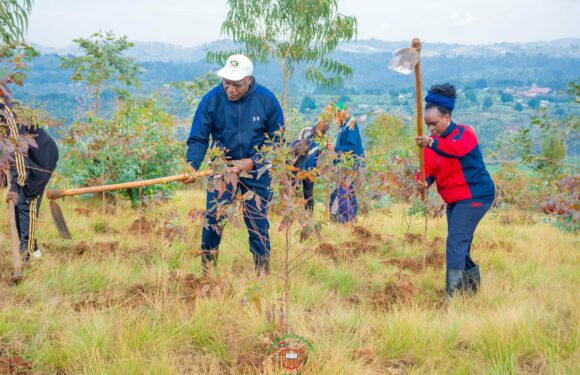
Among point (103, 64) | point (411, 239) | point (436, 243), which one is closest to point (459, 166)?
point (436, 243)

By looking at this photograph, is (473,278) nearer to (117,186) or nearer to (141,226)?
(117,186)

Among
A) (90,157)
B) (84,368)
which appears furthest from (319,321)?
(90,157)

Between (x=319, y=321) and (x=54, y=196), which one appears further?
(x=54, y=196)

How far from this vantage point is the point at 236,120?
15.1 ft

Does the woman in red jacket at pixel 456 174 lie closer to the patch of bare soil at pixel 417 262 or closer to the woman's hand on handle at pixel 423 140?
the woman's hand on handle at pixel 423 140

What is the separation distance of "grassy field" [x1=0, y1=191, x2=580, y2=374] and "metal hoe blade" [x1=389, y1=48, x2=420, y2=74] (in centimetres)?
152

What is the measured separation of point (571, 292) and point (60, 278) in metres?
3.91

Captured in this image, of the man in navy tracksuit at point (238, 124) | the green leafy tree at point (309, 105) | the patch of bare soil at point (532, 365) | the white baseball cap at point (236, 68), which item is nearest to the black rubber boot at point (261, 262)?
the man in navy tracksuit at point (238, 124)

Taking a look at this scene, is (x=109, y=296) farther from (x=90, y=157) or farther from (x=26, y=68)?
(x=90, y=157)

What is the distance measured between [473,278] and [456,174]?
0.88 metres

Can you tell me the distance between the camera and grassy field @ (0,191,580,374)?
10.4 feet

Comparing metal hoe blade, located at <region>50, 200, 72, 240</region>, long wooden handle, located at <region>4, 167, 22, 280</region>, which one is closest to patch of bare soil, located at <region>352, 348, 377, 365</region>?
long wooden handle, located at <region>4, 167, 22, 280</region>

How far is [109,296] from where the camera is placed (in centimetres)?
418

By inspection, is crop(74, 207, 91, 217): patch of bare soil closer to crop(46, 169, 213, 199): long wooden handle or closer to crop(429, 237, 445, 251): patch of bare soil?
crop(46, 169, 213, 199): long wooden handle
